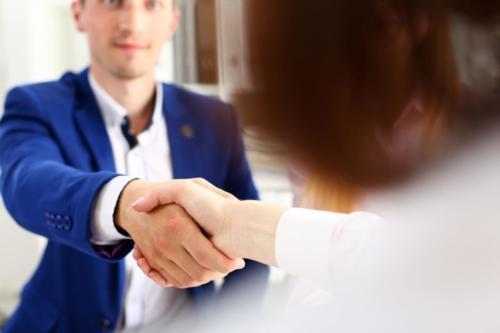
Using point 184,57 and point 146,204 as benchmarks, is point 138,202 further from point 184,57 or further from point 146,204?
point 184,57

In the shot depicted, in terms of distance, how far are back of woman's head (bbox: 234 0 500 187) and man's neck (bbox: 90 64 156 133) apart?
→ 17cm

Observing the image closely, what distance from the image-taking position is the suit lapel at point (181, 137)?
399 millimetres

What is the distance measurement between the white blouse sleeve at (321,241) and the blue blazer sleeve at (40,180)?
13cm

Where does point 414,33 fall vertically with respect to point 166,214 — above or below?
above

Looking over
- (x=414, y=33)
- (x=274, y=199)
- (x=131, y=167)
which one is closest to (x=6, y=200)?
(x=131, y=167)

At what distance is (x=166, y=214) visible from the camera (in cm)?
31

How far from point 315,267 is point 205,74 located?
189 millimetres

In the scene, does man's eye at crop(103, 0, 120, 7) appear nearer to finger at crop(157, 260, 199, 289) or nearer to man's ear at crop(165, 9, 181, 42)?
man's ear at crop(165, 9, 181, 42)

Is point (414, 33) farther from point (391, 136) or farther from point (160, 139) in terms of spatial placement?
point (160, 139)

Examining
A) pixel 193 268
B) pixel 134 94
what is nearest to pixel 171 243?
pixel 193 268

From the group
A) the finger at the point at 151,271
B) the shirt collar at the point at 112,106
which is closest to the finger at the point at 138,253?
the finger at the point at 151,271

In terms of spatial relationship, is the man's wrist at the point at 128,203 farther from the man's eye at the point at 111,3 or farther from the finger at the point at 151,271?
the man's eye at the point at 111,3

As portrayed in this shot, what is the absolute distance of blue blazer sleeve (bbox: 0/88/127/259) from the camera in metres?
0.34

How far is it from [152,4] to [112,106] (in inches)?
3.1
